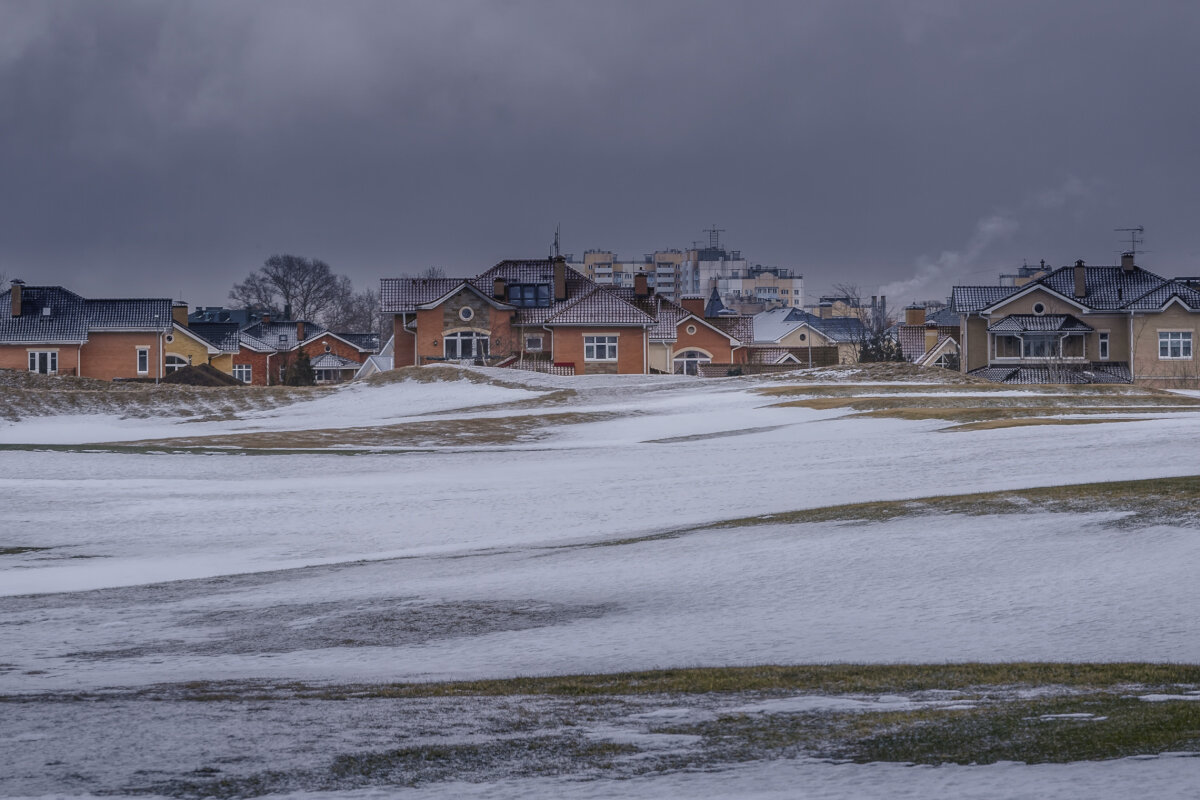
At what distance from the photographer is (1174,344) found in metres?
76.7

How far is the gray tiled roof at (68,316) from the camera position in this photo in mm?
80438

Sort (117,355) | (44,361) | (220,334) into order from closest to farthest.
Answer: (44,361), (117,355), (220,334)

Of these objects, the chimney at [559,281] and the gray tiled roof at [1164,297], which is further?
the chimney at [559,281]

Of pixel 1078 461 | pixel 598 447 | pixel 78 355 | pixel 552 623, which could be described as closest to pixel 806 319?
pixel 78 355

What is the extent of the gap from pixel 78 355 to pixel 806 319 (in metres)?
67.1

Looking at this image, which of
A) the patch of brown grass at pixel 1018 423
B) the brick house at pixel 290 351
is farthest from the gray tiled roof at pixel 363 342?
the patch of brown grass at pixel 1018 423

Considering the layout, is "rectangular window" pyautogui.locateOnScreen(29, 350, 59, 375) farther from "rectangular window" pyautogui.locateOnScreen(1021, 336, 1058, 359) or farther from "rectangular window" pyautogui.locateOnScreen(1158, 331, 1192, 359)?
"rectangular window" pyautogui.locateOnScreen(1158, 331, 1192, 359)

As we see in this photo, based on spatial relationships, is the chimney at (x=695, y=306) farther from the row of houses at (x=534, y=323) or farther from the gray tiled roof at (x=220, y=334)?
the gray tiled roof at (x=220, y=334)

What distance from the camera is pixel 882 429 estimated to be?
102 ft

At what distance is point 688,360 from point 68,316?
40288 millimetres

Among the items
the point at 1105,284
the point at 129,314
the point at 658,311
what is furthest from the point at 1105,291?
the point at 129,314

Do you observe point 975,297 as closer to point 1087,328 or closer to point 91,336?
point 1087,328

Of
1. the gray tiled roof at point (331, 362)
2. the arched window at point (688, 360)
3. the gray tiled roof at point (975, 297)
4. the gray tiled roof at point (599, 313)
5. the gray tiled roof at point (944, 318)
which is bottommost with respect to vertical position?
the arched window at point (688, 360)

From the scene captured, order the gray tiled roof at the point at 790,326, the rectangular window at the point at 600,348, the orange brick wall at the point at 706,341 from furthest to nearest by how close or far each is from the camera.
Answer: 1. the gray tiled roof at the point at 790,326
2. the orange brick wall at the point at 706,341
3. the rectangular window at the point at 600,348
